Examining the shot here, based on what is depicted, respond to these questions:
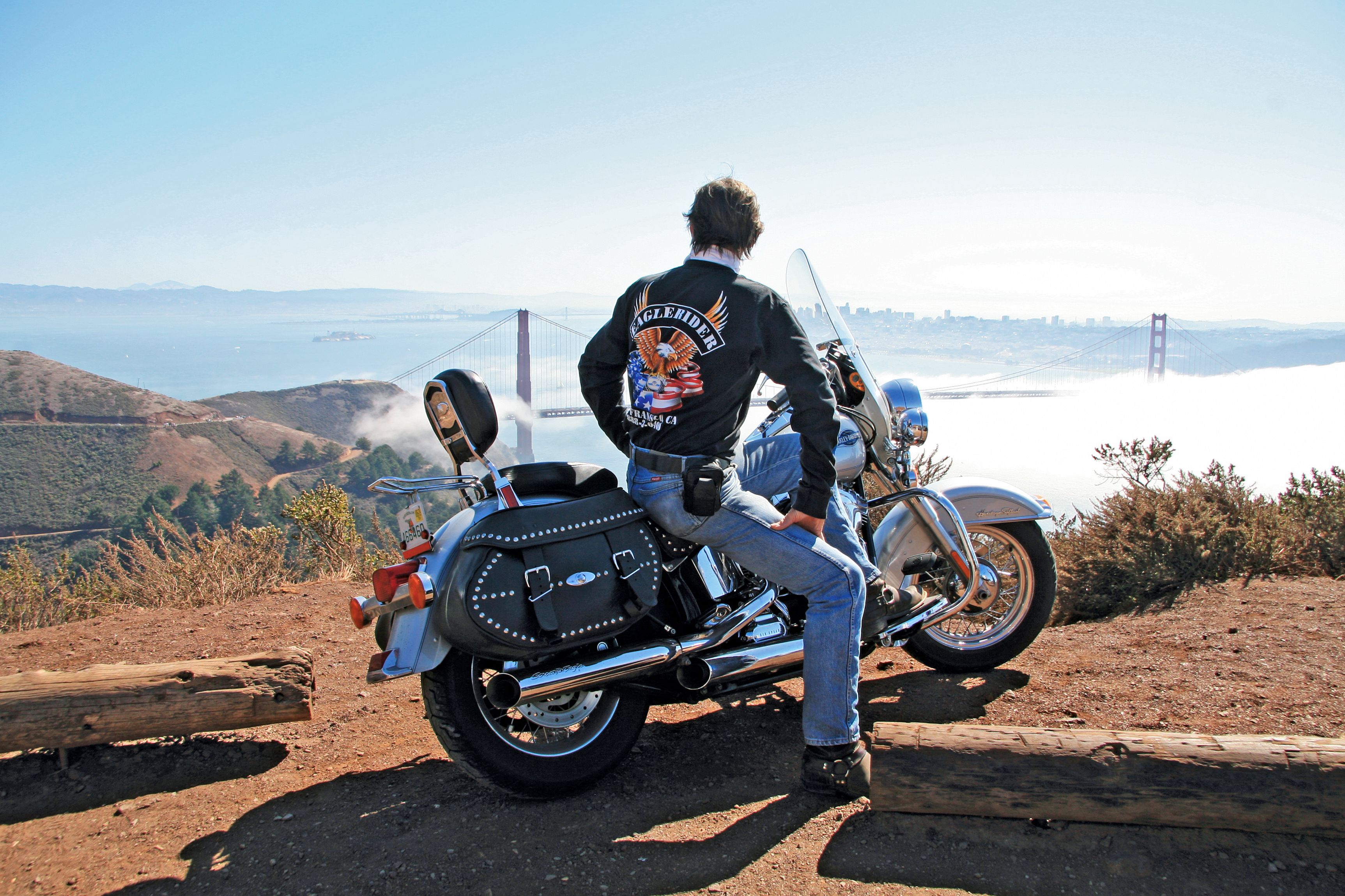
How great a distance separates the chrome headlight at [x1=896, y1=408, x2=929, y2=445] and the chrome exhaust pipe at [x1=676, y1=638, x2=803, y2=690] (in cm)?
102

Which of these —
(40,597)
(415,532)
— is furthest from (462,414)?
(40,597)

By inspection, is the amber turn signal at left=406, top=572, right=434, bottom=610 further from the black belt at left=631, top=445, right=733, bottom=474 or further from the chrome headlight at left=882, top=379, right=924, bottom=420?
the chrome headlight at left=882, top=379, right=924, bottom=420

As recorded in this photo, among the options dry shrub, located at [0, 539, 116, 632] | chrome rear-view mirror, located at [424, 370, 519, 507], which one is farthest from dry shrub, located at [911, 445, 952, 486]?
dry shrub, located at [0, 539, 116, 632]

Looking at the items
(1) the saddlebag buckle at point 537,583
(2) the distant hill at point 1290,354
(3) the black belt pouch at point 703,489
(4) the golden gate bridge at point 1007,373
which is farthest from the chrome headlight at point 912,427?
(2) the distant hill at point 1290,354

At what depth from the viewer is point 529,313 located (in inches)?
2440

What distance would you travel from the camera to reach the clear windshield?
3.45 meters

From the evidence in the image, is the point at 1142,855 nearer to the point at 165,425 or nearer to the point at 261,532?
the point at 261,532

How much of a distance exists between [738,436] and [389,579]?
47.6 inches

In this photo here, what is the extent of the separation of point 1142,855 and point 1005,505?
1662 millimetres

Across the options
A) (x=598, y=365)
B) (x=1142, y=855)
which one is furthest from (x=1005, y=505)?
(x=598, y=365)

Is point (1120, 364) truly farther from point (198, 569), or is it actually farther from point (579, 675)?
point (579, 675)

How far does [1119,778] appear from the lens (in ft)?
7.86

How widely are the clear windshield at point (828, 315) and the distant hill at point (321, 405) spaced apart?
74538 millimetres

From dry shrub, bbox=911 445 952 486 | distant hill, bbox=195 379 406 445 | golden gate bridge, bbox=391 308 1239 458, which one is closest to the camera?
dry shrub, bbox=911 445 952 486
